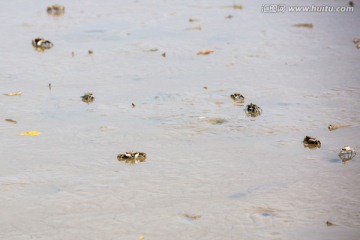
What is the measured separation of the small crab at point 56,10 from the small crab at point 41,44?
144 centimetres

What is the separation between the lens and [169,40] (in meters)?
7.27

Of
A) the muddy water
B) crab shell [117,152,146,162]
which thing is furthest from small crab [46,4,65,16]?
crab shell [117,152,146,162]

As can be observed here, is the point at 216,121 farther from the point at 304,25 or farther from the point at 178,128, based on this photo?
the point at 304,25

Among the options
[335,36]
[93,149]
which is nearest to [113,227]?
[93,149]

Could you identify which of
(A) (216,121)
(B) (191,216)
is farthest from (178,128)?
(B) (191,216)

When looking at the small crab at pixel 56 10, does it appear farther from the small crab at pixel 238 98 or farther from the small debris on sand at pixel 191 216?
the small debris on sand at pixel 191 216

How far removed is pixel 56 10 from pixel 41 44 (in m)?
1.66

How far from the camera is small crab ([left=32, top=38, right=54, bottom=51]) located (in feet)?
22.9

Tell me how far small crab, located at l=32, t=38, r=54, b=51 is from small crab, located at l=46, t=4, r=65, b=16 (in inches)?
56.6

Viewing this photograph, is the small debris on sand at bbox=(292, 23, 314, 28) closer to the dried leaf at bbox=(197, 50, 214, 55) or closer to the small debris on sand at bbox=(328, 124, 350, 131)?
the dried leaf at bbox=(197, 50, 214, 55)

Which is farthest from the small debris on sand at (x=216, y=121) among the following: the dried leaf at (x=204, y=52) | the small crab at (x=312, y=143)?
the dried leaf at (x=204, y=52)

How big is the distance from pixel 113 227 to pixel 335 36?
4.52 m

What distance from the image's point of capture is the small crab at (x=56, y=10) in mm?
8442

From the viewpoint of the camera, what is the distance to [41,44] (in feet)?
22.9
